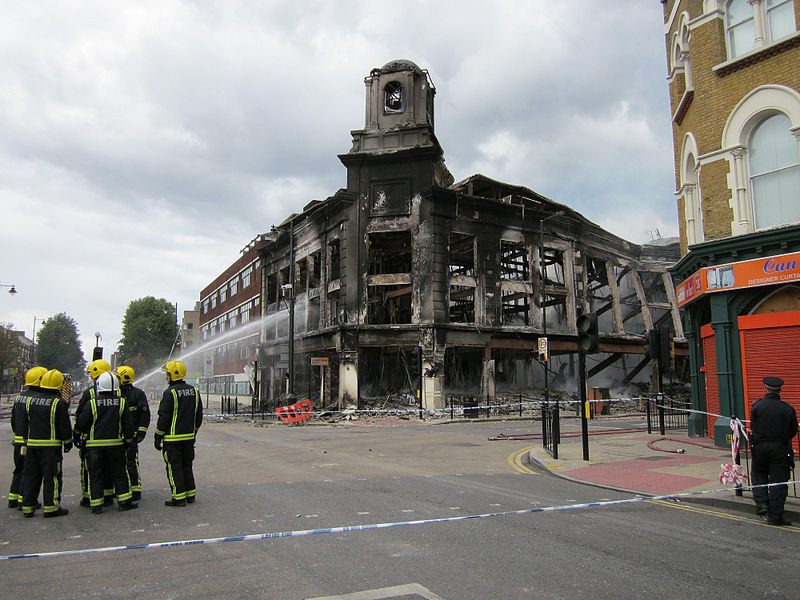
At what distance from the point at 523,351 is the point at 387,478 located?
84.8 feet

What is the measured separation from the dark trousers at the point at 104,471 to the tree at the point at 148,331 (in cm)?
8556

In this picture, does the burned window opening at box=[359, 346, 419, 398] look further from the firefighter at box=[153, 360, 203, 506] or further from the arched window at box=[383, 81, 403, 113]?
the firefighter at box=[153, 360, 203, 506]

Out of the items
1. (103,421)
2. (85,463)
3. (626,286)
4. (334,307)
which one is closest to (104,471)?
(85,463)

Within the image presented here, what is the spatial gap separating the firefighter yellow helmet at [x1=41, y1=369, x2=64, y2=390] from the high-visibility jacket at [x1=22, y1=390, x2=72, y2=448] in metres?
0.11

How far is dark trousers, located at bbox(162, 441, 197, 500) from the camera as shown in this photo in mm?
7203

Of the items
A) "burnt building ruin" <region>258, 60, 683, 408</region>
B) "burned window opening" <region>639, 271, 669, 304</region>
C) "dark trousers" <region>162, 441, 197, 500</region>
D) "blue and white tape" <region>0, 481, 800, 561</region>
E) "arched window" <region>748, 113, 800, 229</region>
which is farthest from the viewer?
"burned window opening" <region>639, 271, 669, 304</region>

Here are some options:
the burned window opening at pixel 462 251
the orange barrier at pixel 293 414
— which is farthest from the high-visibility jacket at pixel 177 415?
the burned window opening at pixel 462 251

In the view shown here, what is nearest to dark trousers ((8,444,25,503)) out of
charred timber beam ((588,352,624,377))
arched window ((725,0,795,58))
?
arched window ((725,0,795,58))

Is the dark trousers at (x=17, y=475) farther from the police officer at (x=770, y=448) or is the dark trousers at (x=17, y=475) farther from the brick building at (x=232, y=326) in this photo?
the brick building at (x=232, y=326)

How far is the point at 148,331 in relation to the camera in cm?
8906

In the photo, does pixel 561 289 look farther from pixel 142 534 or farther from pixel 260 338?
pixel 142 534

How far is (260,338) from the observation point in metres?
44.1

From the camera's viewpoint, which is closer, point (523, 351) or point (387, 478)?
point (387, 478)

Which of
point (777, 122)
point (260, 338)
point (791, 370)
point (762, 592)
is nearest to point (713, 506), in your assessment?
point (762, 592)
